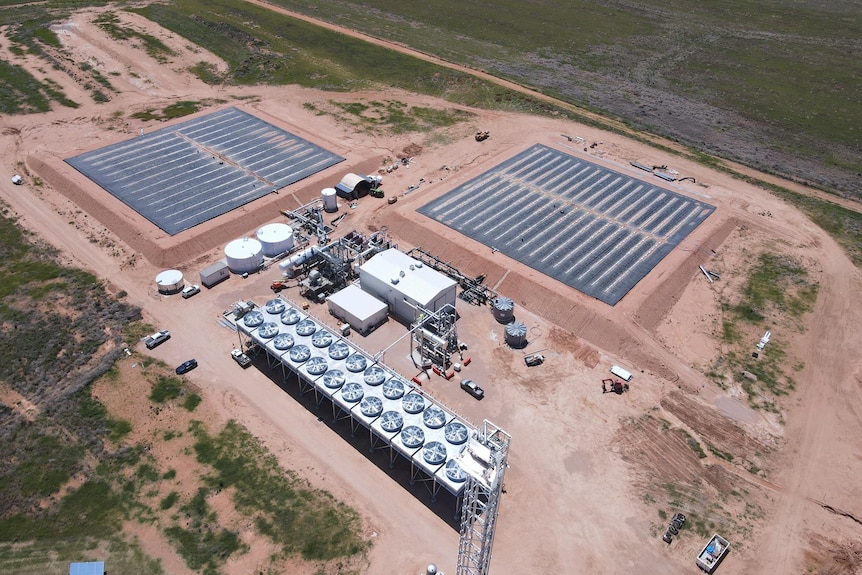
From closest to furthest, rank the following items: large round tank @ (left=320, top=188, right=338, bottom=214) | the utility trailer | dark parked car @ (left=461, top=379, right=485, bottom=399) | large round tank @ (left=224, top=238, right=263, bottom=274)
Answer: the utility trailer < dark parked car @ (left=461, top=379, right=485, bottom=399) < large round tank @ (left=224, top=238, right=263, bottom=274) < large round tank @ (left=320, top=188, right=338, bottom=214)

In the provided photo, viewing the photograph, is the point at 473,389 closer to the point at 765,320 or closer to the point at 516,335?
the point at 516,335

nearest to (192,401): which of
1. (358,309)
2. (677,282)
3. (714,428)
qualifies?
(358,309)

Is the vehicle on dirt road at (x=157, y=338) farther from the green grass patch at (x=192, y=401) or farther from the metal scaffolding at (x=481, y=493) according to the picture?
the metal scaffolding at (x=481, y=493)

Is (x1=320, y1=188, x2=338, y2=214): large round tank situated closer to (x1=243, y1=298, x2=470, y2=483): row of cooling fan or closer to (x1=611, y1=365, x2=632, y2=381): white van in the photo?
(x1=243, y1=298, x2=470, y2=483): row of cooling fan

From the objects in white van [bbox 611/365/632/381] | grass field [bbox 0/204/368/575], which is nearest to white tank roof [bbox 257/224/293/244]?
grass field [bbox 0/204/368/575]

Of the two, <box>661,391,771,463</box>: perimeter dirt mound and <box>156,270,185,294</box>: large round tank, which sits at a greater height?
<box>661,391,771,463</box>: perimeter dirt mound

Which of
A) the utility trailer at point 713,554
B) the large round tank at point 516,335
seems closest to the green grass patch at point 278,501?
the large round tank at point 516,335
